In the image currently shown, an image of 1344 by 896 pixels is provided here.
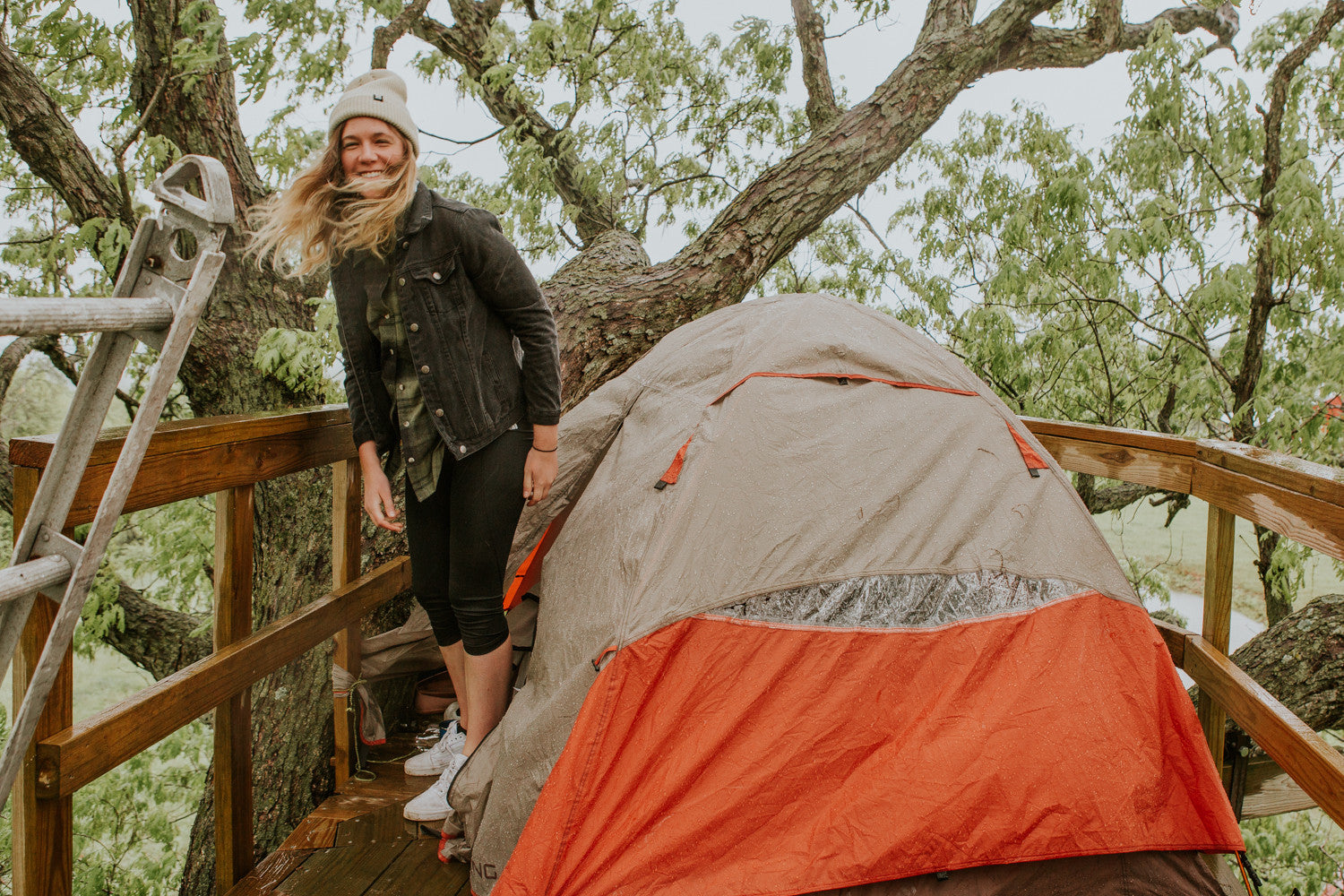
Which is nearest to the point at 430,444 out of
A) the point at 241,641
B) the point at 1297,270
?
the point at 241,641

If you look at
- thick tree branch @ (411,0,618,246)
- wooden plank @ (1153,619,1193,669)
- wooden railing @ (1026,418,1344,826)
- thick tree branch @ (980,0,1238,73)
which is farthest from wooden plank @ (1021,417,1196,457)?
thick tree branch @ (411,0,618,246)

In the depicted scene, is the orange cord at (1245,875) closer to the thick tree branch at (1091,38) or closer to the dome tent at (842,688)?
the dome tent at (842,688)

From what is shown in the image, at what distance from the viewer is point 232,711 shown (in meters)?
1.98

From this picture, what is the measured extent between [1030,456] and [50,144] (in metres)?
4.11

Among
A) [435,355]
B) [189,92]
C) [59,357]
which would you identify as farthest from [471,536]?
[59,357]

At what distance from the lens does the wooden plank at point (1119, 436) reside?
2.42 meters

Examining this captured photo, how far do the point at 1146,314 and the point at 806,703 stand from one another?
5551 mm

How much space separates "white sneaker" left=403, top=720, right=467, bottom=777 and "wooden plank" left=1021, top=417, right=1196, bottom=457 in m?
2.20

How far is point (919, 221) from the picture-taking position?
7512mm

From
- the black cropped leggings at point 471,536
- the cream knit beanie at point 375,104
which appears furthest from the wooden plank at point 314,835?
the cream knit beanie at point 375,104

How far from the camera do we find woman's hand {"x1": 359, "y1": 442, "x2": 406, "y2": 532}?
2.15 meters

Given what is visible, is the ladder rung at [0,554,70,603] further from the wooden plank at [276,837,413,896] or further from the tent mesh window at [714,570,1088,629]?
the wooden plank at [276,837,413,896]

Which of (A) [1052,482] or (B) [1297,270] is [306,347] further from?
(B) [1297,270]

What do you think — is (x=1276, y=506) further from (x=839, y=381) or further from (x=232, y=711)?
(x=232, y=711)
